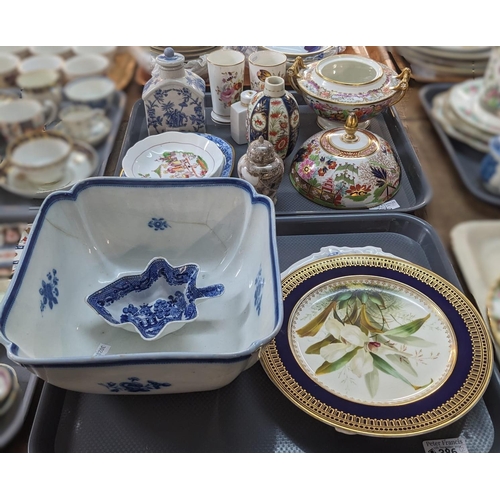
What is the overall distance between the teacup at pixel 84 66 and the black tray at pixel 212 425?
361mm

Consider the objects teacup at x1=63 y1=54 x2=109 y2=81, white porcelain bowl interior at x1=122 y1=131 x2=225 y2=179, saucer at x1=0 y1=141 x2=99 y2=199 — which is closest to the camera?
teacup at x1=63 y1=54 x2=109 y2=81

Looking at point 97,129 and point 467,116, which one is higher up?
point 467,116

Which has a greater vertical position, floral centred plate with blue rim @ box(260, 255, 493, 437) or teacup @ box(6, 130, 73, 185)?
teacup @ box(6, 130, 73, 185)

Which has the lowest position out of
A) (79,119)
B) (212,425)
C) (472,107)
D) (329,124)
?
(212,425)

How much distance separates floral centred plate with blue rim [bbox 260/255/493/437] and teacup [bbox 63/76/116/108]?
0.33 meters

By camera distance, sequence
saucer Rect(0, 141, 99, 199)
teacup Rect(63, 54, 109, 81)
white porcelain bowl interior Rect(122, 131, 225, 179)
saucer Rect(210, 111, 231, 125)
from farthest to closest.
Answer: saucer Rect(210, 111, 231, 125) → white porcelain bowl interior Rect(122, 131, 225, 179) → saucer Rect(0, 141, 99, 199) → teacup Rect(63, 54, 109, 81)

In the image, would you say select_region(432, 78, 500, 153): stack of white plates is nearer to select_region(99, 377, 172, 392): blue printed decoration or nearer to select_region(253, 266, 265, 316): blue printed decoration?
select_region(253, 266, 265, 316): blue printed decoration

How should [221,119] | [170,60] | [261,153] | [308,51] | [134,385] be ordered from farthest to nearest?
[308,51], [221,119], [170,60], [261,153], [134,385]

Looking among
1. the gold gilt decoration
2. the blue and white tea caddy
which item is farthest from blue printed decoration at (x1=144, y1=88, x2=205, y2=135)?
the gold gilt decoration

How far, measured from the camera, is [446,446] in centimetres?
47

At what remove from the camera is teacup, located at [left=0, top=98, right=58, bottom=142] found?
53 cm

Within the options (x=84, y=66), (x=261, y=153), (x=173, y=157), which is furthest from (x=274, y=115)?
(x=84, y=66)

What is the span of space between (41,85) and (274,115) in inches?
13.7

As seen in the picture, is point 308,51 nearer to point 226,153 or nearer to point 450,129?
point 226,153
